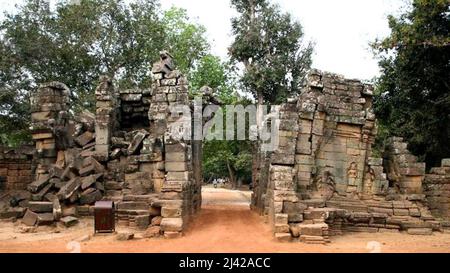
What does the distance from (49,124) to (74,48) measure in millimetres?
8351

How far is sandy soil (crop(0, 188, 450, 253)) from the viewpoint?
958cm

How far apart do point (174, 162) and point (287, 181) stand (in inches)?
131

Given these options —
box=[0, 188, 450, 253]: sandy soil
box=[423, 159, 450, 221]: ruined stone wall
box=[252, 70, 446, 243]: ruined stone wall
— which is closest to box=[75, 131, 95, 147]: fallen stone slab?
box=[0, 188, 450, 253]: sandy soil

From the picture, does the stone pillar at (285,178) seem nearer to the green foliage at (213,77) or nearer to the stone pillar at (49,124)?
the stone pillar at (49,124)

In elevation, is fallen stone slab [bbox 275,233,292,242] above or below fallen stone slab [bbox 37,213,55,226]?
below

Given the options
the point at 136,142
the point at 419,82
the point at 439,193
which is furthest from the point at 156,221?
the point at 419,82

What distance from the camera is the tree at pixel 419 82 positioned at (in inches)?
607

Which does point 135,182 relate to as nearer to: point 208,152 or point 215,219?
point 215,219

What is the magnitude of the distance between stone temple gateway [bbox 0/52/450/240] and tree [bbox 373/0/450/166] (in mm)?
3237

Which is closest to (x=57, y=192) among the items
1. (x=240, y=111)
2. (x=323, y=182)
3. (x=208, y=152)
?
(x=323, y=182)

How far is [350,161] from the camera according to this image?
13148mm

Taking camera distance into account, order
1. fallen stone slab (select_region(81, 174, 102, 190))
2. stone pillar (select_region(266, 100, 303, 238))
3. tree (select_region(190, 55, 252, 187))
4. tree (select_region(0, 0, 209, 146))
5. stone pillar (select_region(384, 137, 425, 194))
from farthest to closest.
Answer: tree (select_region(190, 55, 252, 187))
tree (select_region(0, 0, 209, 146))
stone pillar (select_region(384, 137, 425, 194))
fallen stone slab (select_region(81, 174, 102, 190))
stone pillar (select_region(266, 100, 303, 238))

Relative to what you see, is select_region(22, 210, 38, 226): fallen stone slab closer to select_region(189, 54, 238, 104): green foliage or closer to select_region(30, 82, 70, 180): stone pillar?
select_region(30, 82, 70, 180): stone pillar

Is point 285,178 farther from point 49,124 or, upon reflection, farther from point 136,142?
point 49,124
